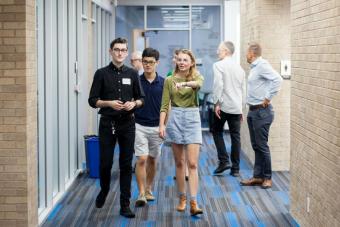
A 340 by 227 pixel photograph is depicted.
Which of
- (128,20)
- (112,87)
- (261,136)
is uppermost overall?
(128,20)

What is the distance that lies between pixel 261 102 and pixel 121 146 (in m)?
1.92

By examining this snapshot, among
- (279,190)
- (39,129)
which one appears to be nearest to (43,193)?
(39,129)

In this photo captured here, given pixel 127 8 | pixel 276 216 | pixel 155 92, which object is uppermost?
pixel 127 8

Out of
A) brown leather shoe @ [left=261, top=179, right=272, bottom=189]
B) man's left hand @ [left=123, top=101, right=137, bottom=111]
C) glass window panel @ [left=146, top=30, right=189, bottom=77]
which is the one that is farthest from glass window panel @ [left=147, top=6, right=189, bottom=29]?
man's left hand @ [left=123, top=101, right=137, bottom=111]

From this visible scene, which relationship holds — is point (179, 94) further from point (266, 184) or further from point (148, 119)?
point (266, 184)

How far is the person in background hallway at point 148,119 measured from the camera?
20.8ft

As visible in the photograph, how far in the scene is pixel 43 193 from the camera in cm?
608

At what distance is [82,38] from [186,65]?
8.61 feet

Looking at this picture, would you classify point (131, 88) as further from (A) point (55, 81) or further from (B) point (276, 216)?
(B) point (276, 216)

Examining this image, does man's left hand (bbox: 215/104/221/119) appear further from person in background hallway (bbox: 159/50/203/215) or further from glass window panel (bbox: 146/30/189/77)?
glass window panel (bbox: 146/30/189/77)

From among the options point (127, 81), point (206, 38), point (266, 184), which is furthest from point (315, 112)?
point (206, 38)

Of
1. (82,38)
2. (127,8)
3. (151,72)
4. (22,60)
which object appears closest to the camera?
(22,60)

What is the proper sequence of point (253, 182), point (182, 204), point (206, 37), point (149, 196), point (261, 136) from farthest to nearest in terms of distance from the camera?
point (206, 37) → point (253, 182) → point (261, 136) → point (149, 196) → point (182, 204)

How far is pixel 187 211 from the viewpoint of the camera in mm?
6266
